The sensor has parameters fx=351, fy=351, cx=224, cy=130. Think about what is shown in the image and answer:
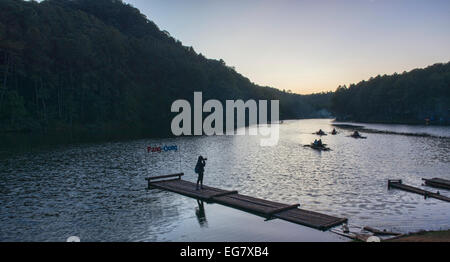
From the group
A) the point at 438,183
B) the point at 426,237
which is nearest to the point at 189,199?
the point at 426,237

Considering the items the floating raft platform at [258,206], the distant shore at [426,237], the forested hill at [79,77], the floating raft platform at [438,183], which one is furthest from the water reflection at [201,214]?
the forested hill at [79,77]

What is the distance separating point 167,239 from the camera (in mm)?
18688

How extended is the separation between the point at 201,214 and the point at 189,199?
4.35 m

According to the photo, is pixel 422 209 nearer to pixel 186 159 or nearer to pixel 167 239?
pixel 167 239

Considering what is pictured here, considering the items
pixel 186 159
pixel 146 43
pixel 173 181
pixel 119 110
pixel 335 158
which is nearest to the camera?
pixel 173 181

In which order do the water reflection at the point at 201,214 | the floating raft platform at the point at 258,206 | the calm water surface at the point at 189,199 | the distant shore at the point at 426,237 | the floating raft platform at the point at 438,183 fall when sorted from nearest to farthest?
the distant shore at the point at 426,237 → the calm water surface at the point at 189,199 → the floating raft platform at the point at 258,206 → the water reflection at the point at 201,214 → the floating raft platform at the point at 438,183

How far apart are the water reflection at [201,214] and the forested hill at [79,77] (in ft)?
227

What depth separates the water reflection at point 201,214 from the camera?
21.6m

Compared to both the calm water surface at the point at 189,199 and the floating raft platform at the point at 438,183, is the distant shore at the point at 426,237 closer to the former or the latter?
the calm water surface at the point at 189,199

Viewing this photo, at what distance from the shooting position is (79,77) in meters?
115

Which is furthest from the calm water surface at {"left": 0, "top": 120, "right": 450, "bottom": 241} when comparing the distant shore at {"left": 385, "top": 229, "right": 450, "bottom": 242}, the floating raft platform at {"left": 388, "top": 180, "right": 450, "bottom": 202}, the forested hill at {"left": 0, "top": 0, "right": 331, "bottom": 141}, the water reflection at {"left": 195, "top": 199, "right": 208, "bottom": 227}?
the forested hill at {"left": 0, "top": 0, "right": 331, "bottom": 141}

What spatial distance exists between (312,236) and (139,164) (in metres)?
31.1

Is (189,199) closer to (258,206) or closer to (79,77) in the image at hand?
(258,206)

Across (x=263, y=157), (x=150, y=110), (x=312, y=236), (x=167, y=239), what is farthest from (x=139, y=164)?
(x=150, y=110)
